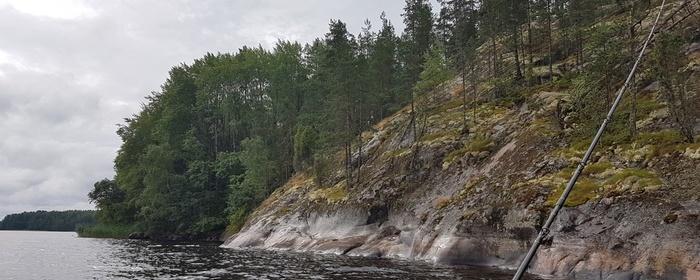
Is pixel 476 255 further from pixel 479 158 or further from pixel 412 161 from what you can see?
pixel 412 161

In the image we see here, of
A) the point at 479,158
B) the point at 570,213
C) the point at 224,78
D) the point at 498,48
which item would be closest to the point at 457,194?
the point at 479,158

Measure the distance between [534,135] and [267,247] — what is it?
30040mm

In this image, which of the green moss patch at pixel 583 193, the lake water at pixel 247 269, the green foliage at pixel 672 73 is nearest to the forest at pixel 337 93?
the green foliage at pixel 672 73

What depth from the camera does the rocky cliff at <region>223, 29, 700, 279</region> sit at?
24422mm

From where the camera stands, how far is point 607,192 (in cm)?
2791

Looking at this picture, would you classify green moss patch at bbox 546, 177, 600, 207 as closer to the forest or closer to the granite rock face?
the granite rock face

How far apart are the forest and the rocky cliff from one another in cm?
186

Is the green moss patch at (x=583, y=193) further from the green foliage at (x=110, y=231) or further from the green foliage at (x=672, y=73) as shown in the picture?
the green foliage at (x=110, y=231)

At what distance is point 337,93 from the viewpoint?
60594mm

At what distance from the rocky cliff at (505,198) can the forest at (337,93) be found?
186 centimetres

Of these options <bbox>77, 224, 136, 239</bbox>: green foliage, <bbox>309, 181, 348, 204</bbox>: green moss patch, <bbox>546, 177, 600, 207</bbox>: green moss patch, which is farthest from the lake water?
<bbox>77, 224, 136, 239</bbox>: green foliage

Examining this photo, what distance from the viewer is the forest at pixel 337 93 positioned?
36.6m

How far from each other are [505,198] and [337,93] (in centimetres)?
3006

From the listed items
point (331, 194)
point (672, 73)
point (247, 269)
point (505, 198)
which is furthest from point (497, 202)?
point (331, 194)
